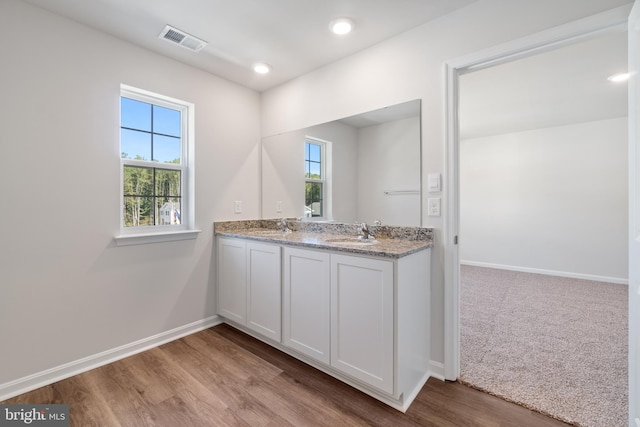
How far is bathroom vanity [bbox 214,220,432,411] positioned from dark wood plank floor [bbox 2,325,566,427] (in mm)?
128

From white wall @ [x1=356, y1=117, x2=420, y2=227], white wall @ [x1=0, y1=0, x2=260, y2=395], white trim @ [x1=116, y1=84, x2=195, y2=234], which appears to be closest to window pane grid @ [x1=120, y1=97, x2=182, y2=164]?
white trim @ [x1=116, y1=84, x2=195, y2=234]

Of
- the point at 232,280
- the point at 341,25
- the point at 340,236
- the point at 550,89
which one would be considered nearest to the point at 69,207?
the point at 232,280

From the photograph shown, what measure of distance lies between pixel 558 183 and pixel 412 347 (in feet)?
14.4

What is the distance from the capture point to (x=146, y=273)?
2.34 m

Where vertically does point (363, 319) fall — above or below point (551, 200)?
below

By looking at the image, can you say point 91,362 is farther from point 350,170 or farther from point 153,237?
point 350,170

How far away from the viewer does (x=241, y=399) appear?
Result: 5.65 ft

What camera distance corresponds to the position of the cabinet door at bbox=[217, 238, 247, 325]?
250 cm

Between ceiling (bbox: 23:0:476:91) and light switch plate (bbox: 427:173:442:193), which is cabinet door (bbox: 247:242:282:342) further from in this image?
ceiling (bbox: 23:0:476:91)

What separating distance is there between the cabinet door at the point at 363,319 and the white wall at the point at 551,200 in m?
4.44

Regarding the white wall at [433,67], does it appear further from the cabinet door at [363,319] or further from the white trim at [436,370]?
the cabinet door at [363,319]

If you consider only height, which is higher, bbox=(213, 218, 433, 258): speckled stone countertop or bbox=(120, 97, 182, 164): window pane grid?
bbox=(120, 97, 182, 164): window pane grid

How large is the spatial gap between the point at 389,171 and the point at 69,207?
2309 mm

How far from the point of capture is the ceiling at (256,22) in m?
1.83
